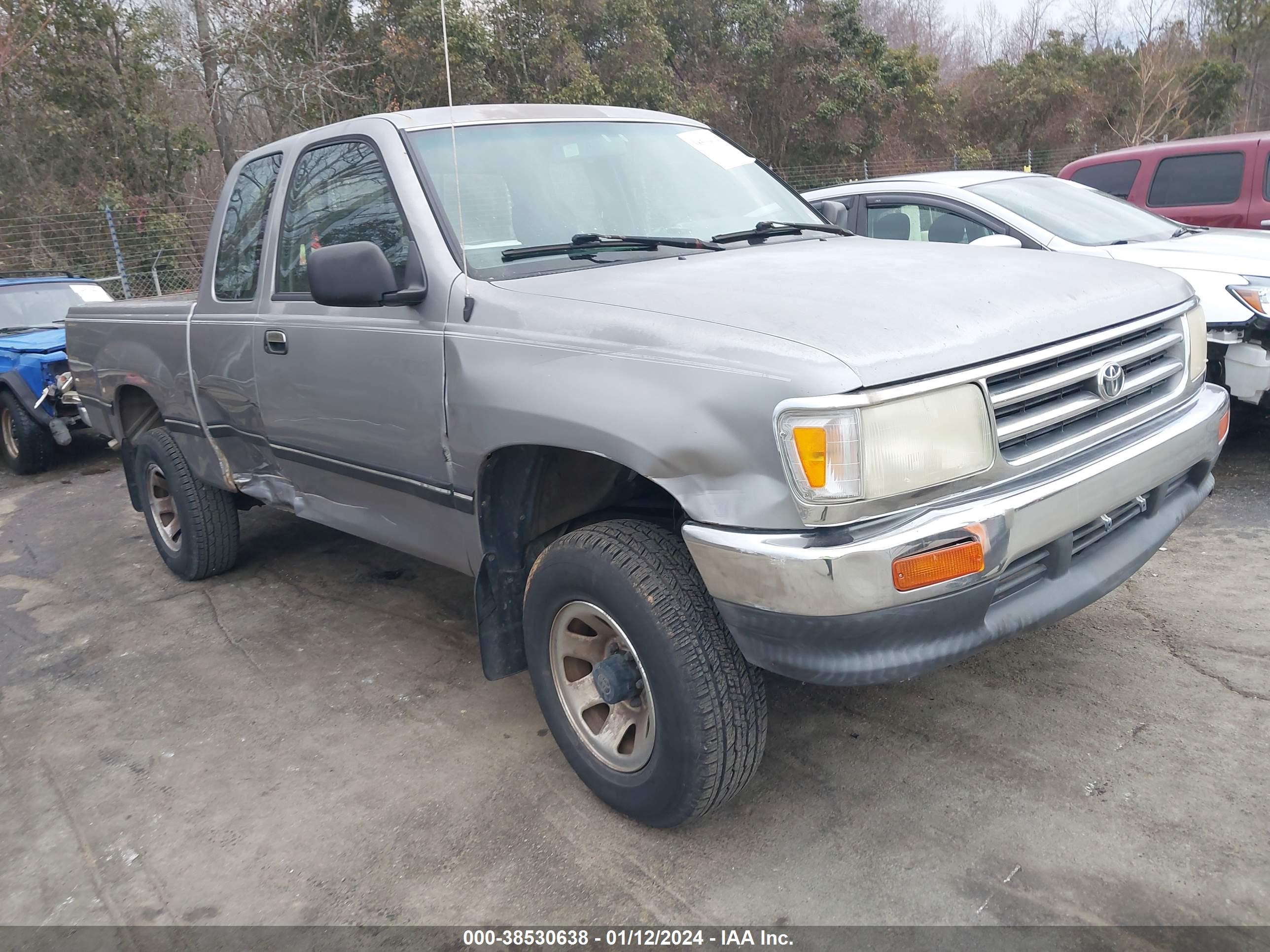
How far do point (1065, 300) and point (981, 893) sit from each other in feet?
4.99

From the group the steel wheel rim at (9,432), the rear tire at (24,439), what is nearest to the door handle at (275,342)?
the rear tire at (24,439)

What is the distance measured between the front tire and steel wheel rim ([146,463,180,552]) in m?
3.06

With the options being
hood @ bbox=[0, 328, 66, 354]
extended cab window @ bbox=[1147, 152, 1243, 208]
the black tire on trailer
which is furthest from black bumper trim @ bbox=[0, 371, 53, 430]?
extended cab window @ bbox=[1147, 152, 1243, 208]

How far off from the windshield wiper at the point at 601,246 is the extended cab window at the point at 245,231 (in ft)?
4.78

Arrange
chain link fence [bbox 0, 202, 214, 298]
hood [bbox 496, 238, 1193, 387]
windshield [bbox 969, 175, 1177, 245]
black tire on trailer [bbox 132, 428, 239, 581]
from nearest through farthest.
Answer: hood [bbox 496, 238, 1193, 387], black tire on trailer [bbox 132, 428, 239, 581], windshield [bbox 969, 175, 1177, 245], chain link fence [bbox 0, 202, 214, 298]

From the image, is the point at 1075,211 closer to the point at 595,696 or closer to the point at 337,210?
the point at 337,210

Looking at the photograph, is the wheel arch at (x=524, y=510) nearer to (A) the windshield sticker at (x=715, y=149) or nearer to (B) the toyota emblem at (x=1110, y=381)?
(B) the toyota emblem at (x=1110, y=381)

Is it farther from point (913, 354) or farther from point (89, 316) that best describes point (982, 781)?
point (89, 316)

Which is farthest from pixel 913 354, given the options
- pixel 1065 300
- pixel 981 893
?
pixel 981 893

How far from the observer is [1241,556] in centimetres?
430

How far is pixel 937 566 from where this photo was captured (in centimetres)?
218

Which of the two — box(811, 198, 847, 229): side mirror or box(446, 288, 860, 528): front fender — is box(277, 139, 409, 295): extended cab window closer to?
box(446, 288, 860, 528): front fender

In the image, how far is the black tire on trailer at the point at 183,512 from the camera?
482 centimetres

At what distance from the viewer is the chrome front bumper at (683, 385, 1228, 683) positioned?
2150 millimetres
